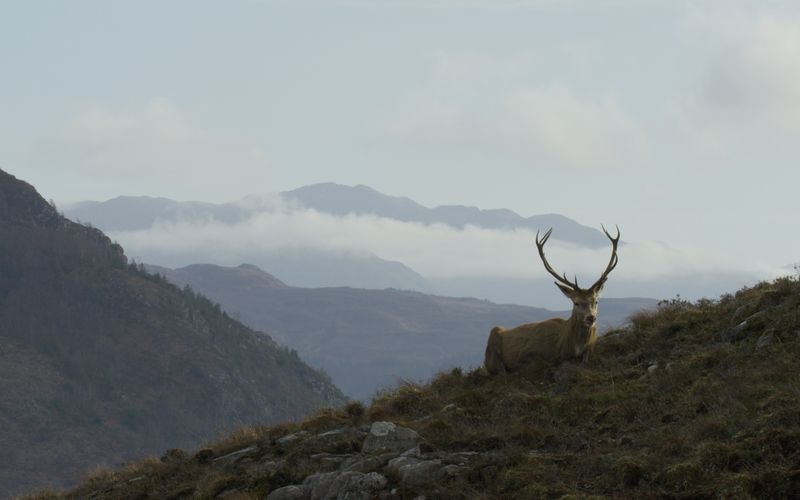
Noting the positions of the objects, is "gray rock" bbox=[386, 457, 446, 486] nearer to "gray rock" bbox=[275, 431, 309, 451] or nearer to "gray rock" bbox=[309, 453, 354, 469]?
"gray rock" bbox=[309, 453, 354, 469]

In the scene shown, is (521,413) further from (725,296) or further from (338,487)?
(725,296)

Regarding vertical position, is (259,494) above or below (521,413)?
below

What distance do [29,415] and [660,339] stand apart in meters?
191

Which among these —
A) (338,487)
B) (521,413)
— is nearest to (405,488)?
(338,487)

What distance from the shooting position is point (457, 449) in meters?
15.5

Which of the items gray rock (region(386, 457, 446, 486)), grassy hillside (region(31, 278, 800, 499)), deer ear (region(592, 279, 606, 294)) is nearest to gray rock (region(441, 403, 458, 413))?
grassy hillside (region(31, 278, 800, 499))

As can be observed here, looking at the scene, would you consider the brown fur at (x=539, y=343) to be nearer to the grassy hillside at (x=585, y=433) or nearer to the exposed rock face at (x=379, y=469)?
the grassy hillside at (x=585, y=433)

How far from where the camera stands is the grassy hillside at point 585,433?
1268 cm

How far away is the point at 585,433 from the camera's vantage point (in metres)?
15.2

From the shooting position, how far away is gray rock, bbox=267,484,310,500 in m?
15.2

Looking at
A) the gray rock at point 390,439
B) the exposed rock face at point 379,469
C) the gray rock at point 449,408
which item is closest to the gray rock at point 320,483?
the exposed rock face at point 379,469

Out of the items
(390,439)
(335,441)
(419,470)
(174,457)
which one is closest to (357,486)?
(419,470)

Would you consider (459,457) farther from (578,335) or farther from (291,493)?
(578,335)

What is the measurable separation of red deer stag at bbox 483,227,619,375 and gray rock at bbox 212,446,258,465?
516 cm
